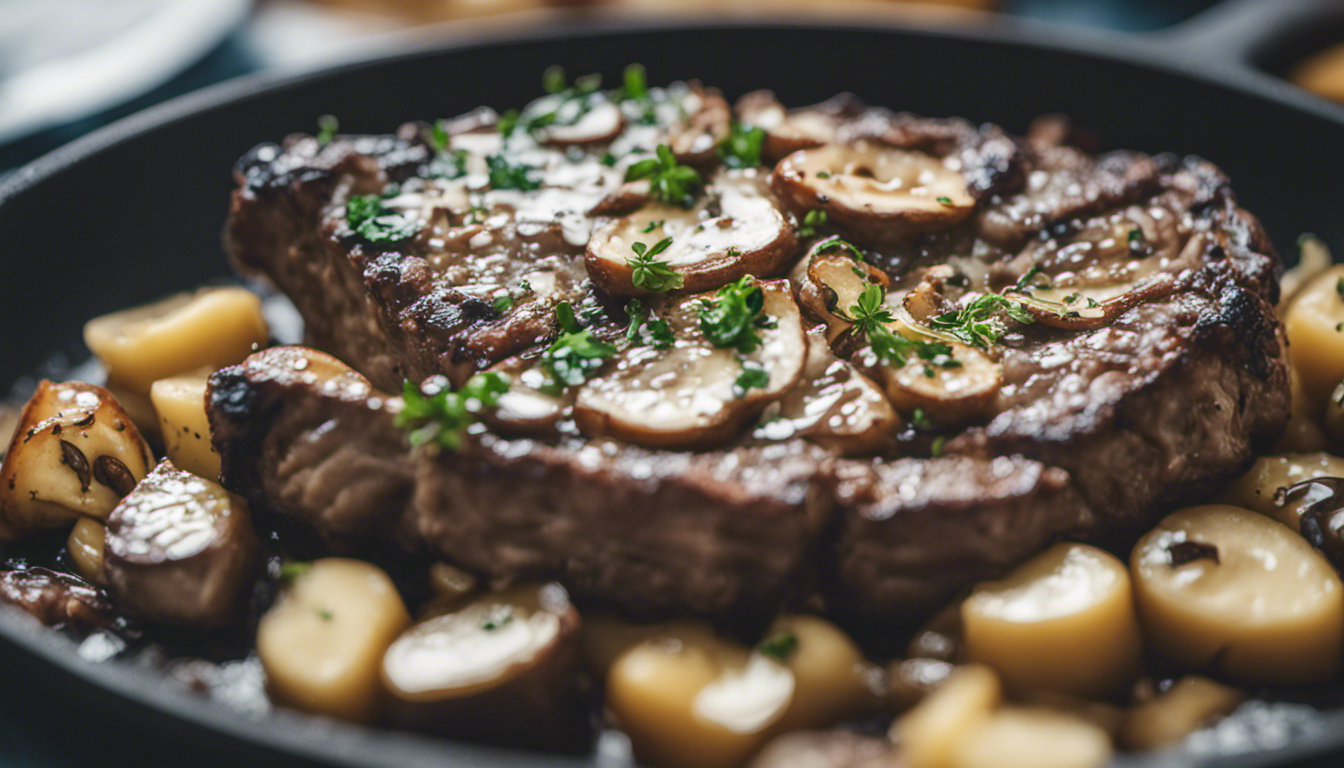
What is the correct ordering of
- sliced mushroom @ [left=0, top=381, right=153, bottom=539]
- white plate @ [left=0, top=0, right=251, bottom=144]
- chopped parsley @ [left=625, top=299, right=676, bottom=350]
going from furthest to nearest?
1. white plate @ [left=0, top=0, right=251, bottom=144]
2. sliced mushroom @ [left=0, top=381, right=153, bottom=539]
3. chopped parsley @ [left=625, top=299, right=676, bottom=350]

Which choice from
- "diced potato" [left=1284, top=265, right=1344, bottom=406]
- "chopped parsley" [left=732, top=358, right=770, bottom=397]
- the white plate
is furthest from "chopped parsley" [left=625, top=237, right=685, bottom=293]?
the white plate

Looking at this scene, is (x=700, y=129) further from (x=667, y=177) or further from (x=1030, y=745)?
(x=1030, y=745)

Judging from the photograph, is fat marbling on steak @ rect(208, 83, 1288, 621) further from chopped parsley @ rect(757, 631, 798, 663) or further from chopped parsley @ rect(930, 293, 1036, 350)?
chopped parsley @ rect(757, 631, 798, 663)

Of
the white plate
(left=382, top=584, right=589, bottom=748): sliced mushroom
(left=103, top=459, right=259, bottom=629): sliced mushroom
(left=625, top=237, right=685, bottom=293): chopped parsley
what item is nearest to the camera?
(left=382, top=584, right=589, bottom=748): sliced mushroom

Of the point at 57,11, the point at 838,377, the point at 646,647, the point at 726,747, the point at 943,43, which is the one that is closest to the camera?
the point at 726,747

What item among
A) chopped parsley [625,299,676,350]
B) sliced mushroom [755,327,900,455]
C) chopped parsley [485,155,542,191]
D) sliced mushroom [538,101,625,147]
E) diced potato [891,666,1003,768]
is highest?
sliced mushroom [538,101,625,147]

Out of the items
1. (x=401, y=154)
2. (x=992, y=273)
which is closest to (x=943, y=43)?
(x=992, y=273)

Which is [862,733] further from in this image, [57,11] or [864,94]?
[57,11]
